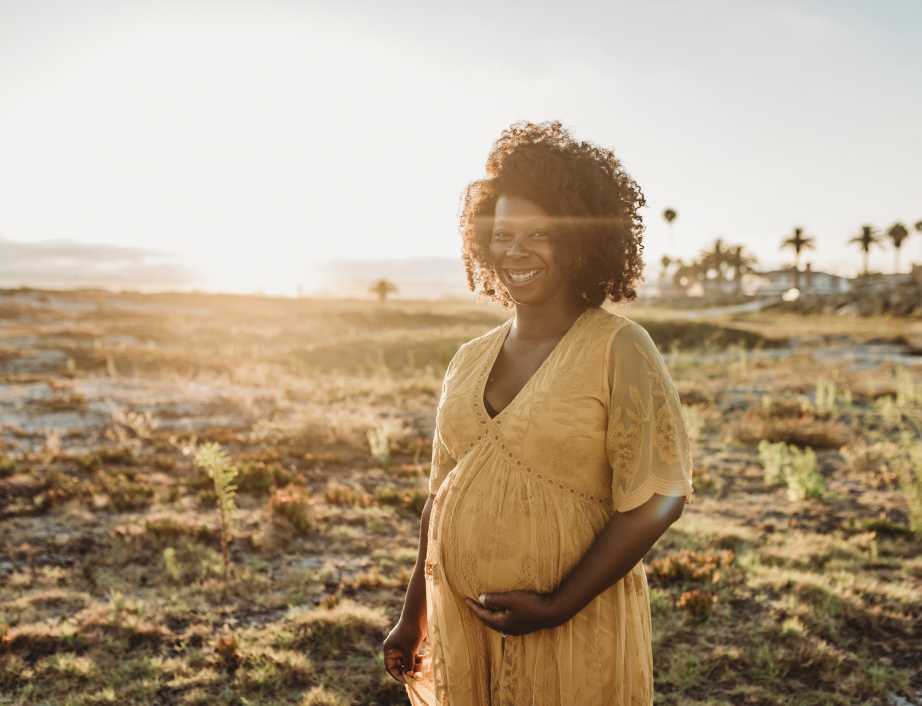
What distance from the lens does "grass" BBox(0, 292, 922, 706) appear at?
4.94m

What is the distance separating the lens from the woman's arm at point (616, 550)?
190 centimetres

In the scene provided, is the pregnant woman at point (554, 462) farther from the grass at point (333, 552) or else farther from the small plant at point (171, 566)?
the small plant at point (171, 566)

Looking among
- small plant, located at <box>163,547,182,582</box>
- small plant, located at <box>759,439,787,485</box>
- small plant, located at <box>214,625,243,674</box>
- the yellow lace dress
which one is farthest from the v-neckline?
small plant, located at <box>759,439,787,485</box>

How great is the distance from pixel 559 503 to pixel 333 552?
5.88 meters

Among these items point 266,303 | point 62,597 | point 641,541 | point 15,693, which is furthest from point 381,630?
point 266,303

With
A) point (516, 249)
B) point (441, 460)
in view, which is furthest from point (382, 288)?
point (516, 249)

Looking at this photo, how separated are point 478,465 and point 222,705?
353cm

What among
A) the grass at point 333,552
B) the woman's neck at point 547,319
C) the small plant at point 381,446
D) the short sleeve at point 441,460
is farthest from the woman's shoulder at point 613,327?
the small plant at point 381,446

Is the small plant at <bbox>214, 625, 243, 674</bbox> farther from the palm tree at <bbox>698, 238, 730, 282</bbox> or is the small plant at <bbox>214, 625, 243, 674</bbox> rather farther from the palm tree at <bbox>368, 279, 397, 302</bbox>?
the palm tree at <bbox>698, 238, 730, 282</bbox>

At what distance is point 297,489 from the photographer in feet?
29.8

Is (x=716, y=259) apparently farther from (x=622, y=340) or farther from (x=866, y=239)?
(x=622, y=340)

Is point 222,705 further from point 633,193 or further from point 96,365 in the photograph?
point 96,365

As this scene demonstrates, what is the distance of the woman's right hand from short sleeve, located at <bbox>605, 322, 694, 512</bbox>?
114 centimetres

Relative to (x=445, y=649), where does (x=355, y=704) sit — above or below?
below
